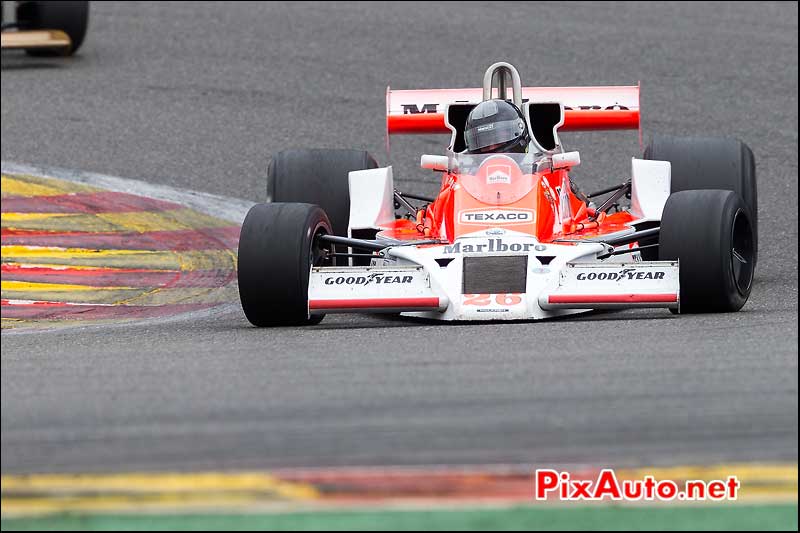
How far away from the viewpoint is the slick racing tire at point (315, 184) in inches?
376

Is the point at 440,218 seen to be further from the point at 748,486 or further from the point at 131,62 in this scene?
the point at 131,62

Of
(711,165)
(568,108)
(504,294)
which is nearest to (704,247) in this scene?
(504,294)

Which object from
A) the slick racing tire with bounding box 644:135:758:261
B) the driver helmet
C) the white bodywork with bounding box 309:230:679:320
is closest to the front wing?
the white bodywork with bounding box 309:230:679:320

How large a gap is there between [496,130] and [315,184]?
1.30 m

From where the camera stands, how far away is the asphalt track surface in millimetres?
5031

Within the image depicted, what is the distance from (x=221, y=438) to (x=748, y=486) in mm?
1652

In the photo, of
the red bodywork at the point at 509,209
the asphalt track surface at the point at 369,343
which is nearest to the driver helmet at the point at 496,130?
the red bodywork at the point at 509,209

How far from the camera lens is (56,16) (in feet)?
52.8

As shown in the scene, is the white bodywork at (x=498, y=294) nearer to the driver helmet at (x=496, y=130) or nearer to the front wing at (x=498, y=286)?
the front wing at (x=498, y=286)

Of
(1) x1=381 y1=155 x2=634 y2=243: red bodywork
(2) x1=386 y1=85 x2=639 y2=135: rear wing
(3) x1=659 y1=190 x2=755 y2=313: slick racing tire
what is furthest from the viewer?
(2) x1=386 y1=85 x2=639 y2=135: rear wing

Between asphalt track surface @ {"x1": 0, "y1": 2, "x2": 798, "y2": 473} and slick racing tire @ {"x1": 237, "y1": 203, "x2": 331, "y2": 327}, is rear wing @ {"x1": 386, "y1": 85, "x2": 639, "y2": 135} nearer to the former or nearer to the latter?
asphalt track surface @ {"x1": 0, "y1": 2, "x2": 798, "y2": 473}

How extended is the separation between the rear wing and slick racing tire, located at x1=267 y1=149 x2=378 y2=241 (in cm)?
55

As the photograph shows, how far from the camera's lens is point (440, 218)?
8625 millimetres

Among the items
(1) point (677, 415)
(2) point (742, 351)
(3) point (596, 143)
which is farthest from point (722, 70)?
(1) point (677, 415)
